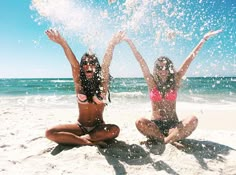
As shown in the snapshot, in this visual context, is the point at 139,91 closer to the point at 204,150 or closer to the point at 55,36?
the point at 204,150

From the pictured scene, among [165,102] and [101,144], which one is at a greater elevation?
[165,102]

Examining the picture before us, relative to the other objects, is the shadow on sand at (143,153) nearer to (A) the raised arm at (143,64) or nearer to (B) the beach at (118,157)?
(B) the beach at (118,157)

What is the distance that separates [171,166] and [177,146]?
2.61ft

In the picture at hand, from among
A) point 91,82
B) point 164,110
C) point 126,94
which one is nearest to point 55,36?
point 91,82

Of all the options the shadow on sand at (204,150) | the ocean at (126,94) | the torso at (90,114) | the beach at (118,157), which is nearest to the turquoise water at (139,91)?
the ocean at (126,94)

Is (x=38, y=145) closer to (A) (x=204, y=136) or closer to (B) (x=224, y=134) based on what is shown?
(A) (x=204, y=136)

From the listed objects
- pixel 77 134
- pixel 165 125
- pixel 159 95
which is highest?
pixel 159 95

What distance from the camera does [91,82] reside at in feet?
17.9

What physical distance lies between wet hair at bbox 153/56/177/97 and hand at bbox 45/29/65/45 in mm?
1893

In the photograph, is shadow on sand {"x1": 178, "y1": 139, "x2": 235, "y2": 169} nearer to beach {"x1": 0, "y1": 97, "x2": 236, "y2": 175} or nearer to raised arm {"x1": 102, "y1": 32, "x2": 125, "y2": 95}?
beach {"x1": 0, "y1": 97, "x2": 236, "y2": 175}

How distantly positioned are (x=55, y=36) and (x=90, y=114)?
1.54 metres

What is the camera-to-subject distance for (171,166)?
459 centimetres

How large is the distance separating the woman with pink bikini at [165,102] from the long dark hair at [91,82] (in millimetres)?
958

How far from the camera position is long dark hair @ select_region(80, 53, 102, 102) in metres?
5.44
